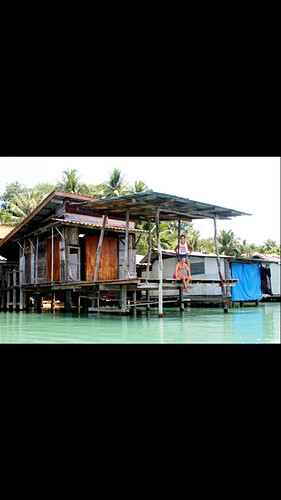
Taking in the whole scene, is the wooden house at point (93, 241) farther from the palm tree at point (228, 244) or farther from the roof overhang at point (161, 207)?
the palm tree at point (228, 244)

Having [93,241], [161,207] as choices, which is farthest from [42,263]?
[161,207]

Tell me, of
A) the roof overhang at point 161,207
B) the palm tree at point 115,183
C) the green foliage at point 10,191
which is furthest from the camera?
the green foliage at point 10,191

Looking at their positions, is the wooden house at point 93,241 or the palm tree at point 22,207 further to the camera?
the palm tree at point 22,207

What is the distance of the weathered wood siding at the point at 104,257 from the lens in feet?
43.9

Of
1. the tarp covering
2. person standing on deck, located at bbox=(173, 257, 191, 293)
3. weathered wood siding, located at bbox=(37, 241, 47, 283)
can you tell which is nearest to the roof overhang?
person standing on deck, located at bbox=(173, 257, 191, 293)

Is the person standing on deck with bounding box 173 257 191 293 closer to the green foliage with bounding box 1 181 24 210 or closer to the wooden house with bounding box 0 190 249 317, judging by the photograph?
the wooden house with bounding box 0 190 249 317

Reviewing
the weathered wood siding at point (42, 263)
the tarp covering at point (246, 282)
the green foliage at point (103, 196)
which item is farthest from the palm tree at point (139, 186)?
the weathered wood siding at point (42, 263)

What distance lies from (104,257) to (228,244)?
875 inches

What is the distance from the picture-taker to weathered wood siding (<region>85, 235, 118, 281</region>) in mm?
13391

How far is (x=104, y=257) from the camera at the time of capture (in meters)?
13.6

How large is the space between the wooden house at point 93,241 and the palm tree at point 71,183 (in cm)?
1349

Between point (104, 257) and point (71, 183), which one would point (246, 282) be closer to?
point (104, 257)
